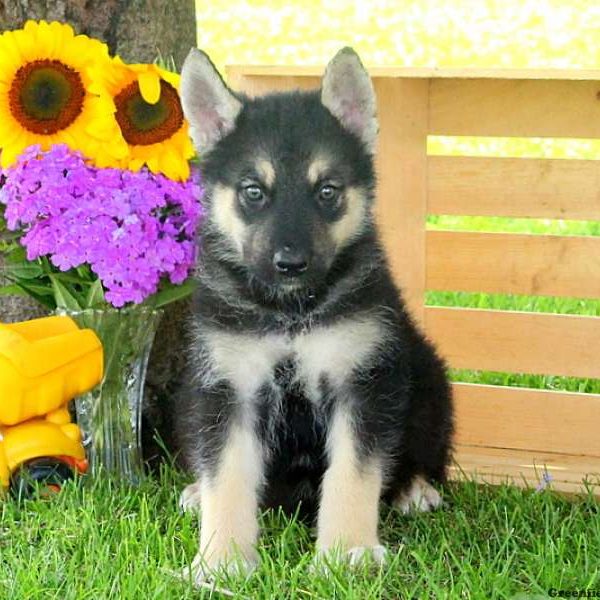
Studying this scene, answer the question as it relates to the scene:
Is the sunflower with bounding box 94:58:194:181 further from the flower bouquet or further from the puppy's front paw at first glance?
the puppy's front paw

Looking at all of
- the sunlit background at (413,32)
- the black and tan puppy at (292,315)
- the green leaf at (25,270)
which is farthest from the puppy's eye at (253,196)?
the sunlit background at (413,32)

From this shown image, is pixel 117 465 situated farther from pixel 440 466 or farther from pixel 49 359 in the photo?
pixel 440 466

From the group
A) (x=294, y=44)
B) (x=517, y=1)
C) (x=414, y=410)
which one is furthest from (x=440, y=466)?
(x=517, y=1)

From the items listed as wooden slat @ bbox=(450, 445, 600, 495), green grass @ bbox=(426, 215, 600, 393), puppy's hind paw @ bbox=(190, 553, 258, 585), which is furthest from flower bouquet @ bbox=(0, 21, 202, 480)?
green grass @ bbox=(426, 215, 600, 393)

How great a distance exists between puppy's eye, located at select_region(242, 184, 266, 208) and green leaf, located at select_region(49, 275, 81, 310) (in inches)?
34.2

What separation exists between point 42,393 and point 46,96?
989mm

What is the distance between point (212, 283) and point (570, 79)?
164 centimetres

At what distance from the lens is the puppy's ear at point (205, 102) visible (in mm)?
3504

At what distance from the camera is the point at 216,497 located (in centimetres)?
350

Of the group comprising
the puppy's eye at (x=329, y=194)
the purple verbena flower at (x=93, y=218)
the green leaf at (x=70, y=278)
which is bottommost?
the green leaf at (x=70, y=278)

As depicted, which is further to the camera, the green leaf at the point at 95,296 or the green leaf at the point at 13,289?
the green leaf at the point at 13,289

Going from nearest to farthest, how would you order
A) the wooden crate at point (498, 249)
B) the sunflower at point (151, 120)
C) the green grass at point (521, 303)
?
the sunflower at point (151, 120) → the wooden crate at point (498, 249) → the green grass at point (521, 303)

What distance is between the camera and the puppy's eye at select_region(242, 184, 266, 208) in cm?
344

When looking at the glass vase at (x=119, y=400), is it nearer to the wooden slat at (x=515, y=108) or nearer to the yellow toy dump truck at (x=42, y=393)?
the yellow toy dump truck at (x=42, y=393)
